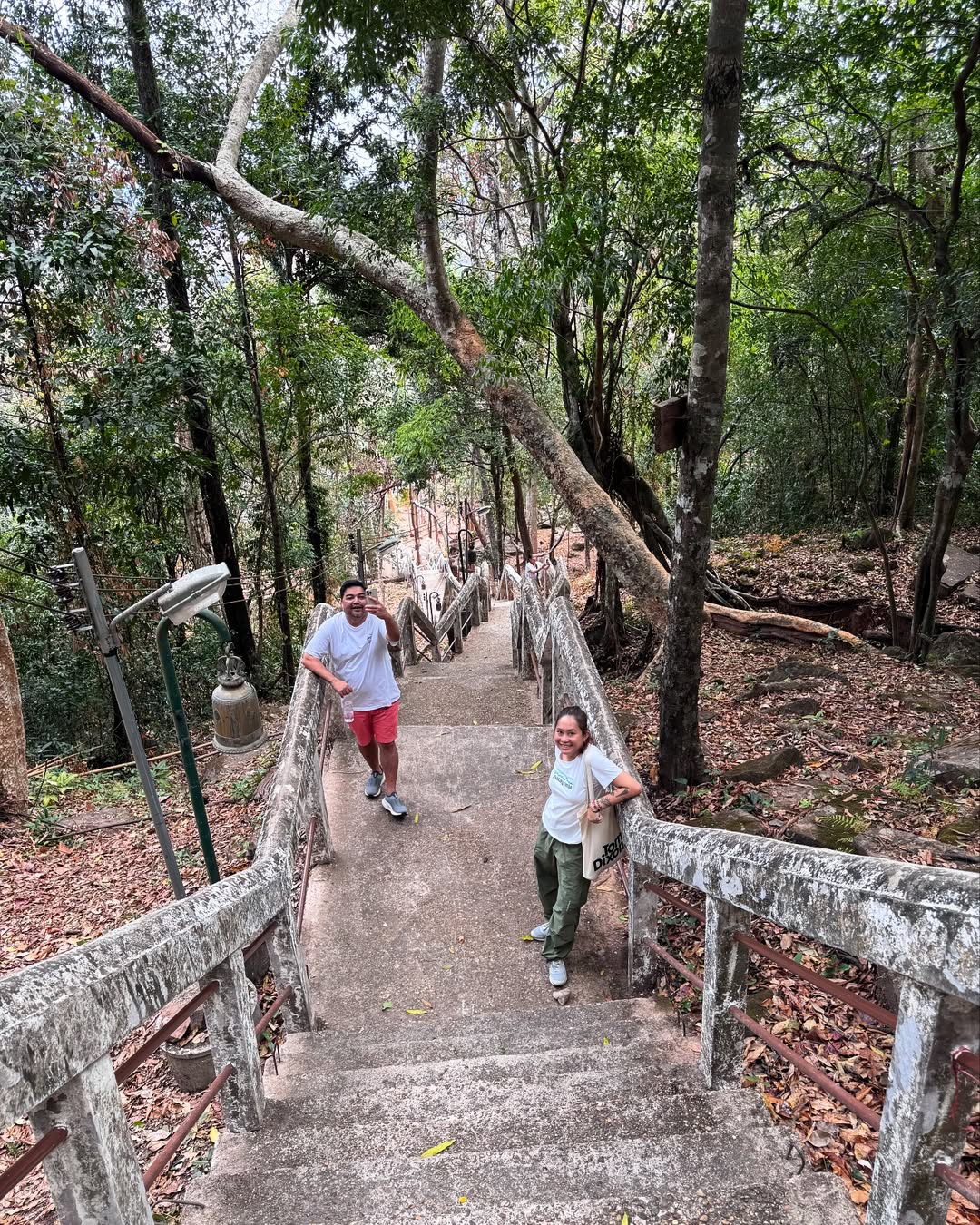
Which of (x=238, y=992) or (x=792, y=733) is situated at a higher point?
(x=238, y=992)

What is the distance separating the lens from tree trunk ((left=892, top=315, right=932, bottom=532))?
34.5 feet

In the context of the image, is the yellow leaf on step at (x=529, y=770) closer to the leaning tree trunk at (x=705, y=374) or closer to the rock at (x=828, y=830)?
the leaning tree trunk at (x=705, y=374)

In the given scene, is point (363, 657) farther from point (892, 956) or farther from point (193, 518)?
point (193, 518)

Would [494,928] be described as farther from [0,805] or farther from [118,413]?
[118,413]

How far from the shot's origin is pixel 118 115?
8086 millimetres

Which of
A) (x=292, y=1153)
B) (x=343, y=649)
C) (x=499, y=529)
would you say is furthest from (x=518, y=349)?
(x=499, y=529)

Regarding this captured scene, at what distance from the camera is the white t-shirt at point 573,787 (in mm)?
3256

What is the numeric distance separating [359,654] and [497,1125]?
9.01 ft

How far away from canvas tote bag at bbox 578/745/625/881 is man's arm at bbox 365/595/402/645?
1.77 m

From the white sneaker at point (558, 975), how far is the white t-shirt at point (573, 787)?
0.69 metres

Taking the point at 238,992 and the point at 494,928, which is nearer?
the point at 238,992

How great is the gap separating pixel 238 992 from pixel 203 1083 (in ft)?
5.39

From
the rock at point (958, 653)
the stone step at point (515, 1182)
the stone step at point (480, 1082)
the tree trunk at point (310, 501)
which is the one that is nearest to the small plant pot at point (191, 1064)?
the stone step at point (480, 1082)

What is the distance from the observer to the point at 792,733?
5742mm
